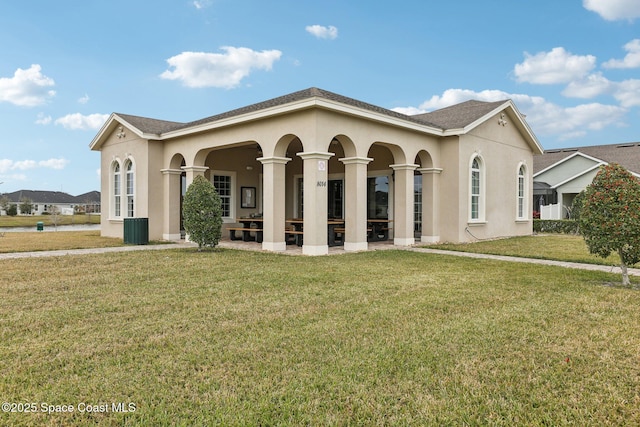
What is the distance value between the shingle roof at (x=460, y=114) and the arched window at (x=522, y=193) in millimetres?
3677

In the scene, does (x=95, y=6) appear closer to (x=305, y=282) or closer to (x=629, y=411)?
(x=305, y=282)

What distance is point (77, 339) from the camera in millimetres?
4199

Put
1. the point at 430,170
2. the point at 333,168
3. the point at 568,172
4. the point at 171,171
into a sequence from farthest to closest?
the point at 568,172, the point at 333,168, the point at 171,171, the point at 430,170

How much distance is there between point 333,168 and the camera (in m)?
17.7

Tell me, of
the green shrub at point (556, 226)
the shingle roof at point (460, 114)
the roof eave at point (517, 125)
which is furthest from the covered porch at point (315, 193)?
the green shrub at point (556, 226)

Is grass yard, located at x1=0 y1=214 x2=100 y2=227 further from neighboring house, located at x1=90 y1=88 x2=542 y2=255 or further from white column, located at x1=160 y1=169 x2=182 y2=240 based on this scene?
white column, located at x1=160 y1=169 x2=182 y2=240

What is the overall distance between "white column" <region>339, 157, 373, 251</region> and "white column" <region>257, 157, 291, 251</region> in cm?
180

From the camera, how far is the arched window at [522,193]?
1852 centimetres

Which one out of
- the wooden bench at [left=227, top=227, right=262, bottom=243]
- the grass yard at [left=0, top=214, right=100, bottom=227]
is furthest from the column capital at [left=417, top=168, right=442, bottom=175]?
the grass yard at [left=0, top=214, right=100, bottom=227]

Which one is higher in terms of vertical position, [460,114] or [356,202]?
[460,114]

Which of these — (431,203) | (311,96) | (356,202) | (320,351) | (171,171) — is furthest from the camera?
(171,171)

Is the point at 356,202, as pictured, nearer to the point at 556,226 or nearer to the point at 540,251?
the point at 540,251

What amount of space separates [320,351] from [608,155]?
31.6 meters

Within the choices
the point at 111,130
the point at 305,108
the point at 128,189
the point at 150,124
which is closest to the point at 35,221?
the point at 111,130
